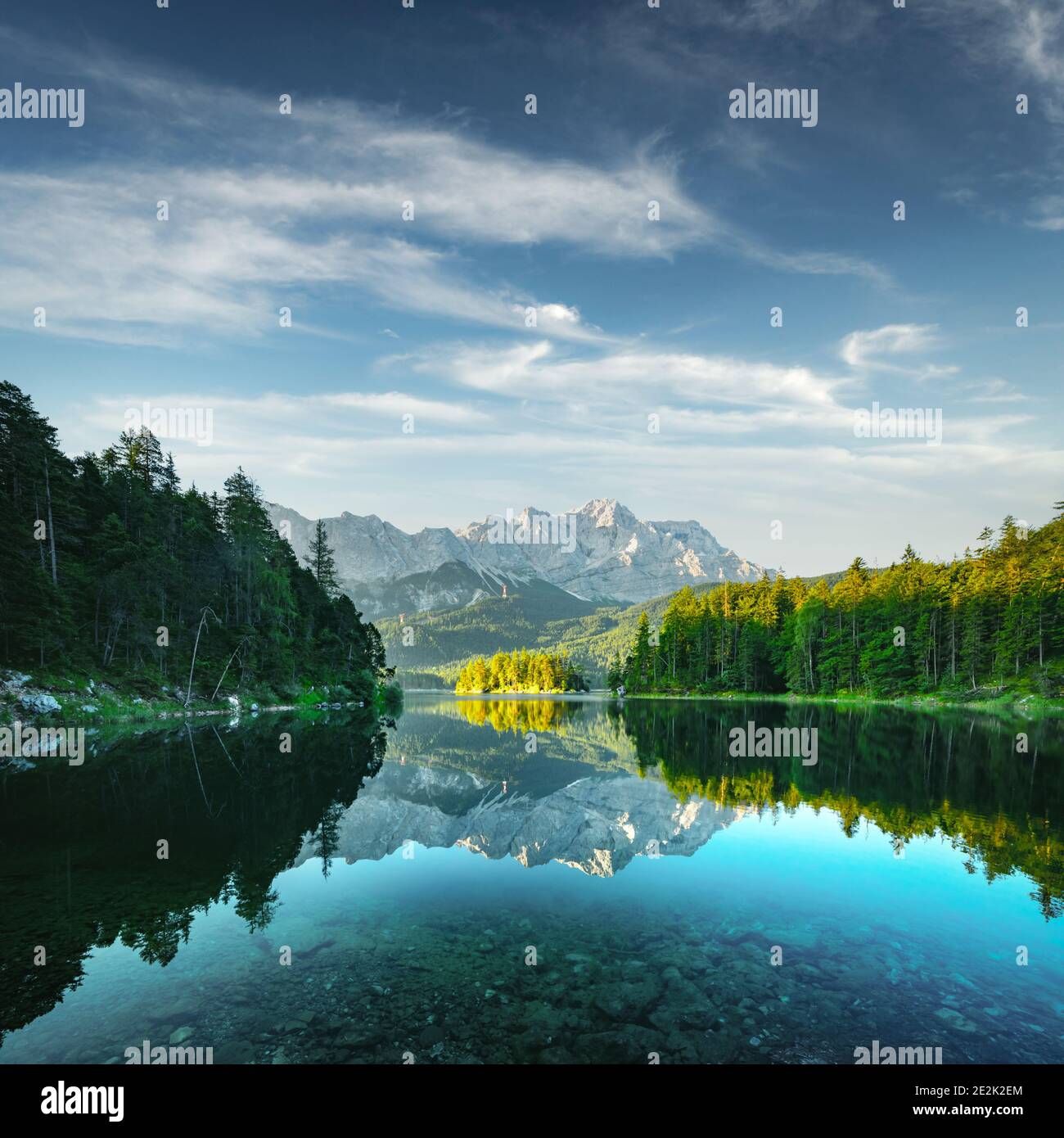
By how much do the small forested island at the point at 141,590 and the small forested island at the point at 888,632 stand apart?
7830 cm

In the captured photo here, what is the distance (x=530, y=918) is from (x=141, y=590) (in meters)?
65.0

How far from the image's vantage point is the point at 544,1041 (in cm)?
967

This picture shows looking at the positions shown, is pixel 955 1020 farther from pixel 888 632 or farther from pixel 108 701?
pixel 888 632

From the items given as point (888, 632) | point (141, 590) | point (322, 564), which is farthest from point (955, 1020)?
point (322, 564)

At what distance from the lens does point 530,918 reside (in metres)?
15.5

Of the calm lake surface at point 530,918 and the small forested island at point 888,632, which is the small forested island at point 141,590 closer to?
the calm lake surface at point 530,918

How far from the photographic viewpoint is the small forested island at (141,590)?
→ 5175cm

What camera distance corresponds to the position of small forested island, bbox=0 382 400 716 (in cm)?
5175

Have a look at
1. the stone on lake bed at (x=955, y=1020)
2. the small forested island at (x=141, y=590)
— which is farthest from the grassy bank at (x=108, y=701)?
the stone on lake bed at (x=955, y=1020)

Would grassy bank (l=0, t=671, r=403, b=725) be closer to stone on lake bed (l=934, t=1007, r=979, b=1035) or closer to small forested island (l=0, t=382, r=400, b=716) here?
small forested island (l=0, t=382, r=400, b=716)
